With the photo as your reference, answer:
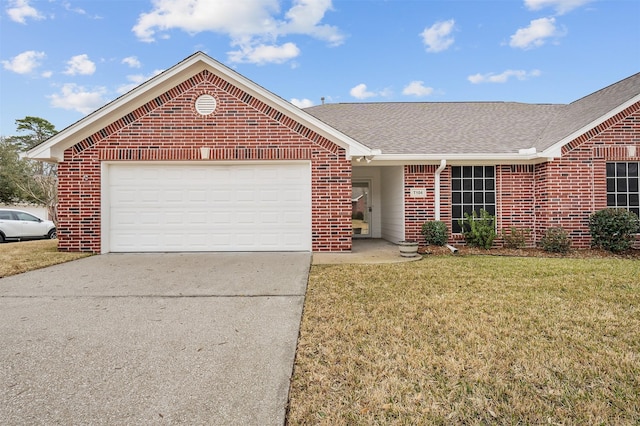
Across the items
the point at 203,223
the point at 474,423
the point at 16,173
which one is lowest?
the point at 474,423

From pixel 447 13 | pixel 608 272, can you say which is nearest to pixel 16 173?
pixel 447 13

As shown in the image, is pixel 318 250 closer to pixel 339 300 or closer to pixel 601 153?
pixel 339 300

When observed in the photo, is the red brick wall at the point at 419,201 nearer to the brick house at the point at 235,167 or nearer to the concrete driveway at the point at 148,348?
the brick house at the point at 235,167

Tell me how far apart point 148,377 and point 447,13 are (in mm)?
13430

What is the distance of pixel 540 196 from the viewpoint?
30.4ft

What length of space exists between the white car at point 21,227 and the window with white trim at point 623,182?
21.0 meters

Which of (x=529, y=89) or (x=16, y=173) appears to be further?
(x=16, y=173)

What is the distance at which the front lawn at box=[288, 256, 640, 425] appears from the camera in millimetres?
2221

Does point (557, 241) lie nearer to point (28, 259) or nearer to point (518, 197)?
point (518, 197)

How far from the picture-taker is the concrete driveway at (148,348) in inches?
89.4

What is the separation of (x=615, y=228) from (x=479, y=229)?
3074 millimetres

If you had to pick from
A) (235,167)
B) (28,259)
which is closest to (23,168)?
(28,259)

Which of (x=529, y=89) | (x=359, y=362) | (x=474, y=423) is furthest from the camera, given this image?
(x=529, y=89)

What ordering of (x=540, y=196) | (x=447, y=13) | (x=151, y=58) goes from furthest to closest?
(x=151, y=58) → (x=447, y=13) → (x=540, y=196)
